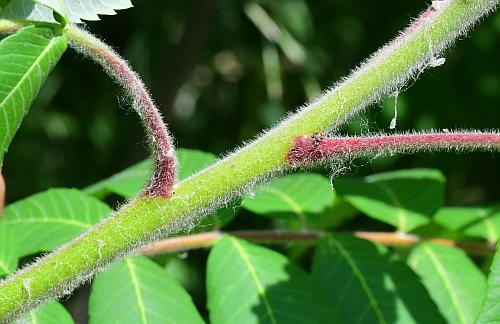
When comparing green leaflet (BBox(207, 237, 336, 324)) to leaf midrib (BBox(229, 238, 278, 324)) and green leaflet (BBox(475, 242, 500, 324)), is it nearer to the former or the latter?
leaf midrib (BBox(229, 238, 278, 324))

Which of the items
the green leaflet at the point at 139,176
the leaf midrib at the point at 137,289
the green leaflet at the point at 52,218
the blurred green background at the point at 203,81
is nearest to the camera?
the leaf midrib at the point at 137,289

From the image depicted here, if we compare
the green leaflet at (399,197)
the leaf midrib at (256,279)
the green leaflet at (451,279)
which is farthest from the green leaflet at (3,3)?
the green leaflet at (451,279)

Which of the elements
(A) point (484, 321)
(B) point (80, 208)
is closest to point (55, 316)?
(B) point (80, 208)

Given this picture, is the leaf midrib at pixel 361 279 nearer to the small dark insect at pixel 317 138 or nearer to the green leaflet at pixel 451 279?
the green leaflet at pixel 451 279

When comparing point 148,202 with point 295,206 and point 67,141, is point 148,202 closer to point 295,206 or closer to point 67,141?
point 295,206

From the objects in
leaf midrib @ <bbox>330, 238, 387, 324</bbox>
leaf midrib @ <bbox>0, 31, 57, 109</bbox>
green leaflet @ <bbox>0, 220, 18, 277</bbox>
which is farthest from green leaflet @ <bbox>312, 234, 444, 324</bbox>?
leaf midrib @ <bbox>0, 31, 57, 109</bbox>

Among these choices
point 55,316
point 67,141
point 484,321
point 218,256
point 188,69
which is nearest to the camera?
point 484,321

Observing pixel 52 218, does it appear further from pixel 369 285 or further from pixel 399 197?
pixel 399 197
